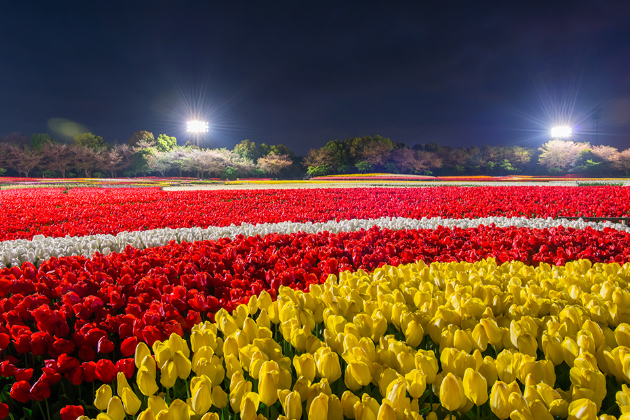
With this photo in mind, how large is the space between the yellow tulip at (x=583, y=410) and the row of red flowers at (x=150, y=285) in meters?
1.59

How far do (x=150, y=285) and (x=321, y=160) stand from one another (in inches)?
2414

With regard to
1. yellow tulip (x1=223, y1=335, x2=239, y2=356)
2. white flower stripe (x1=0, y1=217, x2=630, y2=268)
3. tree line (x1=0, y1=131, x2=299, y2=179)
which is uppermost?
tree line (x1=0, y1=131, x2=299, y2=179)

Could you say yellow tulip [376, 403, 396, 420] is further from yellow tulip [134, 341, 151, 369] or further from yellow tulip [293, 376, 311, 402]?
yellow tulip [134, 341, 151, 369]

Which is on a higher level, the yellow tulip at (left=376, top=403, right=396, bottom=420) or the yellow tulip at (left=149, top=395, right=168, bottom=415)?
the yellow tulip at (left=376, top=403, right=396, bottom=420)

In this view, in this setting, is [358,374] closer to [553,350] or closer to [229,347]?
[229,347]

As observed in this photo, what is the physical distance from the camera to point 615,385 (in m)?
1.39

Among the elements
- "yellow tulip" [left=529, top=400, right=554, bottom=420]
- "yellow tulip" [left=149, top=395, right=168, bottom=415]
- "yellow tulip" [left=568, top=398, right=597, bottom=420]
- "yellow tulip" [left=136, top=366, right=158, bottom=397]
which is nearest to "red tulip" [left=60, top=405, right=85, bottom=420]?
"yellow tulip" [left=136, top=366, right=158, bottom=397]

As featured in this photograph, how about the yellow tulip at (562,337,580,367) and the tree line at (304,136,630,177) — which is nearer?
the yellow tulip at (562,337,580,367)

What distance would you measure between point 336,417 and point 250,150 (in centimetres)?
7541

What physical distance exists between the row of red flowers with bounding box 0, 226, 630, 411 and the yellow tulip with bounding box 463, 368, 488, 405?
1314 millimetres

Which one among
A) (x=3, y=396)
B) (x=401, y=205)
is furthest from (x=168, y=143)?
(x=3, y=396)

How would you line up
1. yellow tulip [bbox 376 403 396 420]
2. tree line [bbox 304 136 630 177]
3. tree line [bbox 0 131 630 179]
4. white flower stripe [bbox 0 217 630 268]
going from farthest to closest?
tree line [bbox 304 136 630 177], tree line [bbox 0 131 630 179], white flower stripe [bbox 0 217 630 268], yellow tulip [bbox 376 403 396 420]

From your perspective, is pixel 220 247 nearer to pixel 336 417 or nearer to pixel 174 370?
pixel 174 370

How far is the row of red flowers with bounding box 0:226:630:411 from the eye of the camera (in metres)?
1.75
